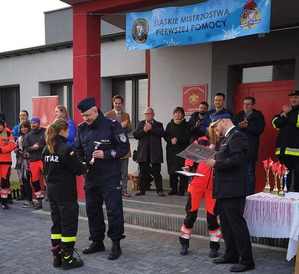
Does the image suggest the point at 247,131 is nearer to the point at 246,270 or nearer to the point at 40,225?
the point at 246,270

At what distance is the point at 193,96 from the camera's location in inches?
370

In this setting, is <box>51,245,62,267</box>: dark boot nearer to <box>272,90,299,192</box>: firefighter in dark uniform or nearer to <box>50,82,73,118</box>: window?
<box>272,90,299,192</box>: firefighter in dark uniform

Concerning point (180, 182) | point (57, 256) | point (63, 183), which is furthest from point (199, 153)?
point (180, 182)

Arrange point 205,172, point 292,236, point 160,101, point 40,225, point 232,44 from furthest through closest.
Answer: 1. point 160,101
2. point 232,44
3. point 40,225
4. point 205,172
5. point 292,236

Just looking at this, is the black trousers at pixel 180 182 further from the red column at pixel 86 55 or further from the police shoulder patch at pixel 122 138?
the police shoulder patch at pixel 122 138

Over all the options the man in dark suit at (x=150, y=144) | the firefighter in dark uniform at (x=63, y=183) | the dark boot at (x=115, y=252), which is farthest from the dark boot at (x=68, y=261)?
the man in dark suit at (x=150, y=144)

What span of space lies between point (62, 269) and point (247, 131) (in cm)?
386

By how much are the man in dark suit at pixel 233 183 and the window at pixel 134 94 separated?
670 centimetres

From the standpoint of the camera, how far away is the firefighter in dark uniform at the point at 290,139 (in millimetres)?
6180

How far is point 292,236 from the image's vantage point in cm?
460

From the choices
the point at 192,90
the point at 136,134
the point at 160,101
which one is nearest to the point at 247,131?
the point at 136,134

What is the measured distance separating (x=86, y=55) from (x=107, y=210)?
3.36 metres

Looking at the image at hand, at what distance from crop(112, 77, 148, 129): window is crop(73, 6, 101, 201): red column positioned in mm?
3788

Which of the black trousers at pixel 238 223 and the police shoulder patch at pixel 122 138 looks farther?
the police shoulder patch at pixel 122 138
